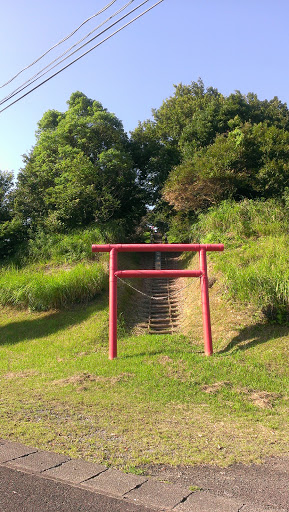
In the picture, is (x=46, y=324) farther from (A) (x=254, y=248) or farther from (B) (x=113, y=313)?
(A) (x=254, y=248)

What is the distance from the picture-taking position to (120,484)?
3318 millimetres

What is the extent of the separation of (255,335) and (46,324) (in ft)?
19.8

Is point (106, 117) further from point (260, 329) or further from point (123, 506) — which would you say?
point (123, 506)

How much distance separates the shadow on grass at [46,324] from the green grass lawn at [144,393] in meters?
0.05

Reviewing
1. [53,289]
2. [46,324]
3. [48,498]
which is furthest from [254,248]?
[48,498]

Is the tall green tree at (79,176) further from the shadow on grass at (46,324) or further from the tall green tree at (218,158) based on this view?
the shadow on grass at (46,324)

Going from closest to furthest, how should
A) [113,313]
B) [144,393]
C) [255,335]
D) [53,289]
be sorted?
1. [144,393]
2. [255,335]
3. [113,313]
4. [53,289]

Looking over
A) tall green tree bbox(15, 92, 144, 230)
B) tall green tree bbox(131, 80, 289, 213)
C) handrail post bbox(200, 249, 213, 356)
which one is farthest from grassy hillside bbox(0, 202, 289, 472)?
tall green tree bbox(15, 92, 144, 230)

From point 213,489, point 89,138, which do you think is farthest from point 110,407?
point 89,138

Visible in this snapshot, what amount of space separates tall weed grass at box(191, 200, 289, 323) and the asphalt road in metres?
6.53

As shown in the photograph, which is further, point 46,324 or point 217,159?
point 217,159

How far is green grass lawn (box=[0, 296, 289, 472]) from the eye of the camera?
167 inches

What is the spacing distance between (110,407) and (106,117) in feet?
52.6

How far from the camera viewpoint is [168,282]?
1487 cm
